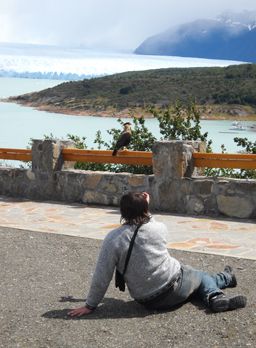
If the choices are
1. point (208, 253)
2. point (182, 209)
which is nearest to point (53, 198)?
point (182, 209)

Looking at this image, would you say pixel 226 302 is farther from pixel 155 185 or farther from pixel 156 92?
pixel 156 92

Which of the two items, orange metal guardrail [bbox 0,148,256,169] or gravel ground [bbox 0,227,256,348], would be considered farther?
orange metal guardrail [bbox 0,148,256,169]

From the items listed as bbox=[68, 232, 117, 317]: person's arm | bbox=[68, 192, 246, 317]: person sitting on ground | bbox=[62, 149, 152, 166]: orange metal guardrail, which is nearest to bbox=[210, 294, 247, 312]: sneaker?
bbox=[68, 192, 246, 317]: person sitting on ground

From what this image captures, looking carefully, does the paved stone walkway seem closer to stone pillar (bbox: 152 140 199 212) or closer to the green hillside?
stone pillar (bbox: 152 140 199 212)

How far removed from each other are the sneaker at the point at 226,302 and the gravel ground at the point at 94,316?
0.15ft

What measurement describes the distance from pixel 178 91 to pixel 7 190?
257 feet

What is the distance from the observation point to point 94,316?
456 centimetres

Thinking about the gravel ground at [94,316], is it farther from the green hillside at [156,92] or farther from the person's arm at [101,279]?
the green hillside at [156,92]

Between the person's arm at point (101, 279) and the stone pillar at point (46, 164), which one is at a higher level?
the stone pillar at point (46, 164)

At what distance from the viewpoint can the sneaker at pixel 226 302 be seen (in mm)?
4535

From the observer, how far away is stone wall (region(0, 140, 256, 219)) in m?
8.38

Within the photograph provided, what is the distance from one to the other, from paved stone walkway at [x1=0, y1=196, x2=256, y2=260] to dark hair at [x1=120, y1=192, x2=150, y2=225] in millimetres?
1934

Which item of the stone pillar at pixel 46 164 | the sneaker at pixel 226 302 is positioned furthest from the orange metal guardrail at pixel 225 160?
the sneaker at pixel 226 302

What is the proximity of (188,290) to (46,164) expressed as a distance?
5693mm
